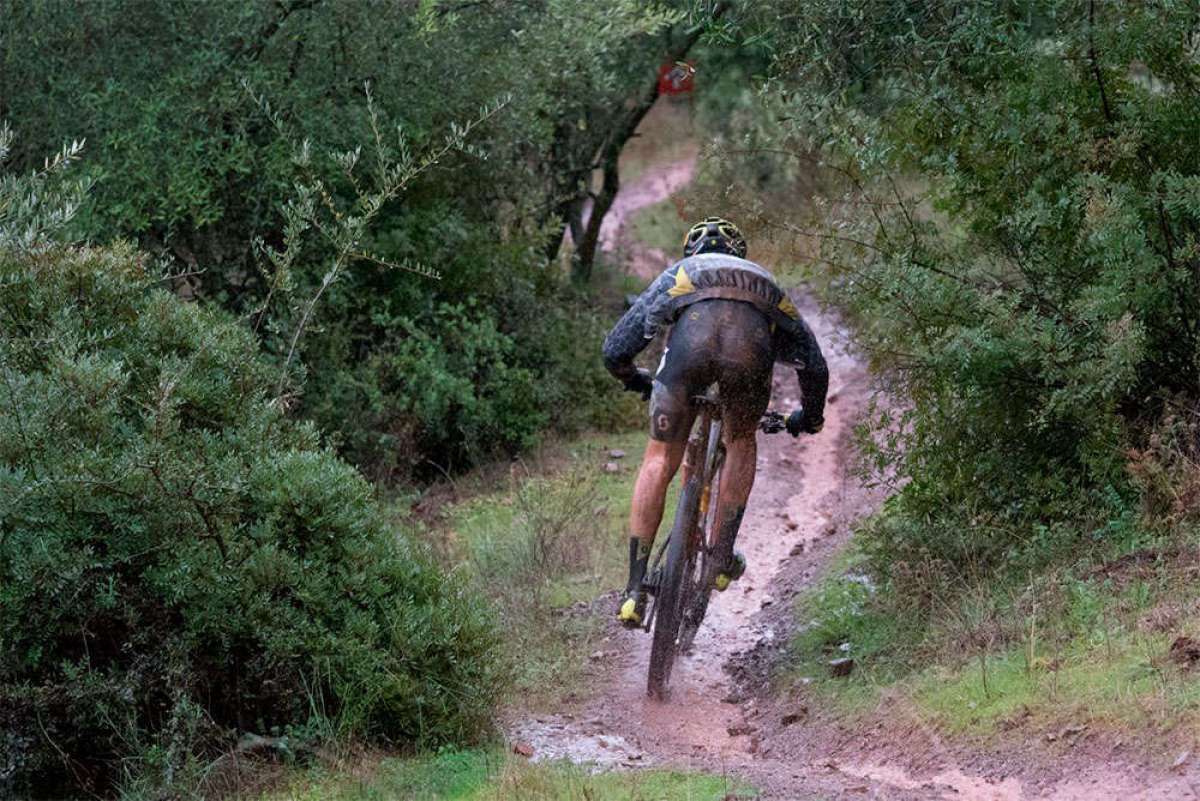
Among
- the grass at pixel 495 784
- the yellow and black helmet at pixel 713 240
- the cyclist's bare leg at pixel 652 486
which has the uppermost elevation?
the yellow and black helmet at pixel 713 240

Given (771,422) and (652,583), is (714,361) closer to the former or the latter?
(771,422)

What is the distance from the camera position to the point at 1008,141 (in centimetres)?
838

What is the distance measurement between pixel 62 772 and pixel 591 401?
898 cm

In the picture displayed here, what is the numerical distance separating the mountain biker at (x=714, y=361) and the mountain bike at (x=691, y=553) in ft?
0.20

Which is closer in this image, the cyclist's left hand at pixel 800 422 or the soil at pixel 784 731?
the soil at pixel 784 731

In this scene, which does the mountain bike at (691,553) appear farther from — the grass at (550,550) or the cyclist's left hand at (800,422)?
the grass at (550,550)

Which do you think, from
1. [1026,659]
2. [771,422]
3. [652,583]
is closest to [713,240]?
[771,422]

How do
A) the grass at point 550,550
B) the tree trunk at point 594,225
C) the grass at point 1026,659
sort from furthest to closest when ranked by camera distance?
the tree trunk at point 594,225 < the grass at point 550,550 < the grass at point 1026,659

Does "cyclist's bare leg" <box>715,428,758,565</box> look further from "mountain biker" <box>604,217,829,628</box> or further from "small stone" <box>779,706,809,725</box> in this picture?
"small stone" <box>779,706,809,725</box>

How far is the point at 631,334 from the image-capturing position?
8023 mm

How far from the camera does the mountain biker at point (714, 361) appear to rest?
25.4ft

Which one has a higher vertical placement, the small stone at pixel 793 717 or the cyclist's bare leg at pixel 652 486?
the cyclist's bare leg at pixel 652 486

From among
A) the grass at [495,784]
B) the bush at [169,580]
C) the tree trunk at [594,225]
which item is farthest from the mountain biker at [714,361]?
the tree trunk at [594,225]

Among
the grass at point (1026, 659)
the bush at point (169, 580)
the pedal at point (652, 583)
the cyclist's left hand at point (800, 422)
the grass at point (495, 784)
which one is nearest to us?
the grass at point (495, 784)
